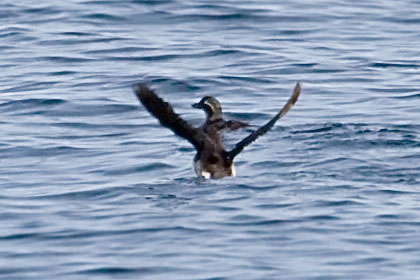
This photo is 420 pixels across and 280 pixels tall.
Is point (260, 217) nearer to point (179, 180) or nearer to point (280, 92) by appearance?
point (179, 180)

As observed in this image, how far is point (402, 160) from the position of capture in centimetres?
1324

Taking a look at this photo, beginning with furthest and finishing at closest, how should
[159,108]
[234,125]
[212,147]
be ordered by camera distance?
[234,125] < [212,147] < [159,108]

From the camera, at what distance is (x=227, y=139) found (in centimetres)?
1494

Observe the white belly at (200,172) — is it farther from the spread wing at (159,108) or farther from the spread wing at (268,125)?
the spread wing at (159,108)

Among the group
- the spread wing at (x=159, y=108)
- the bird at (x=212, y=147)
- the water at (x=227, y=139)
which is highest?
the spread wing at (x=159, y=108)

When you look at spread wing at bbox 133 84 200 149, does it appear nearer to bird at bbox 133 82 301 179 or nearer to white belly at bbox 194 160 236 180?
bird at bbox 133 82 301 179

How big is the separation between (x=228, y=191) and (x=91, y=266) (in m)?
2.48

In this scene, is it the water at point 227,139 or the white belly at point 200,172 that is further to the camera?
the white belly at point 200,172

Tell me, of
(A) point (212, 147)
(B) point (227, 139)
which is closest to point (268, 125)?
(A) point (212, 147)

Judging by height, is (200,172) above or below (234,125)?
below

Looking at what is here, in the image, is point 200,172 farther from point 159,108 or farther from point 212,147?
point 159,108

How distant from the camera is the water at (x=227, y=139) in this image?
34.6 ft

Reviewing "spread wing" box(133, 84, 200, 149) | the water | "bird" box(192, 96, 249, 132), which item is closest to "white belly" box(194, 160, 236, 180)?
the water

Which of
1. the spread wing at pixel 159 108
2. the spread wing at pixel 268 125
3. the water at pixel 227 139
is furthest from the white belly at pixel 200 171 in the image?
the spread wing at pixel 159 108
